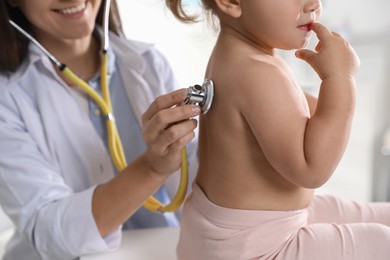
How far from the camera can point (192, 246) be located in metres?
0.73

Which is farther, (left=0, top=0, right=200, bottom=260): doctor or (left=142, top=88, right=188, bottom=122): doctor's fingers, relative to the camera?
(left=0, top=0, right=200, bottom=260): doctor

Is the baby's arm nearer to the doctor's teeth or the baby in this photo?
the baby

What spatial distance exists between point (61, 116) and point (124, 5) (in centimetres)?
77

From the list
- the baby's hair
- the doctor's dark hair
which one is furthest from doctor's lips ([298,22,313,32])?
the doctor's dark hair


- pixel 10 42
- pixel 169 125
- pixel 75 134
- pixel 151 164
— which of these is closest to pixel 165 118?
pixel 169 125

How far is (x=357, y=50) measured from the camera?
173 cm

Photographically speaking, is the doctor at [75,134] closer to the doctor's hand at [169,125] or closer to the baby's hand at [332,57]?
the doctor's hand at [169,125]

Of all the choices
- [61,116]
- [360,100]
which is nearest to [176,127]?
[61,116]

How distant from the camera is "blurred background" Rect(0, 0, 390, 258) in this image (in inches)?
67.0

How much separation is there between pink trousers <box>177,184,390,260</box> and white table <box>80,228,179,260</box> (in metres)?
0.24

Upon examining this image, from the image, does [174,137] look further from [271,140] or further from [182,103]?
[271,140]

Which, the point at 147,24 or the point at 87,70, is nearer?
the point at 87,70

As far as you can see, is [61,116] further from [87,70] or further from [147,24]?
[147,24]

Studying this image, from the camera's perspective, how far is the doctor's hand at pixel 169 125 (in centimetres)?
73
